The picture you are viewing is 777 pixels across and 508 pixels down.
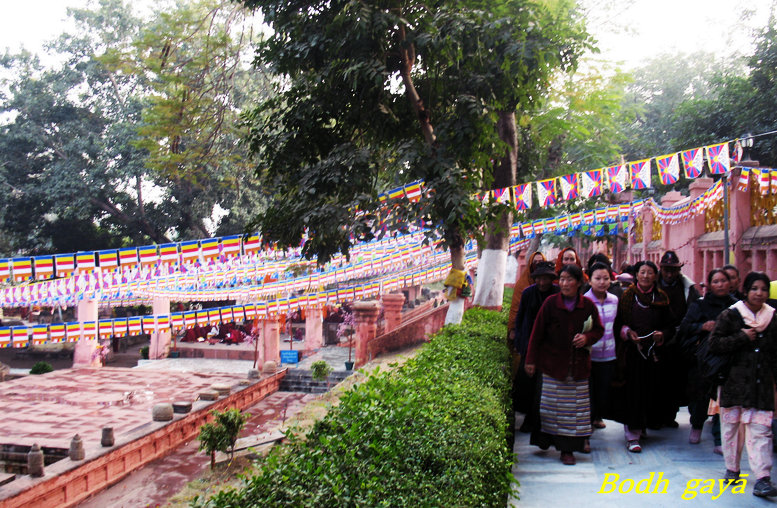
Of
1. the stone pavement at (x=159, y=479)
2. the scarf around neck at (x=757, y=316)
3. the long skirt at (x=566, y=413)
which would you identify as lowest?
the stone pavement at (x=159, y=479)

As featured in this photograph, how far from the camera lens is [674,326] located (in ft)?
17.2

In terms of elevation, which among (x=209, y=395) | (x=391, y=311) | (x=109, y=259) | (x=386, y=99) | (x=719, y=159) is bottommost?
(x=209, y=395)

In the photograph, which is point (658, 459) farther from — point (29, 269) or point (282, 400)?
point (282, 400)

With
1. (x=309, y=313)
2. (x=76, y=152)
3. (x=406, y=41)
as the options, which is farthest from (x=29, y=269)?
(x=76, y=152)

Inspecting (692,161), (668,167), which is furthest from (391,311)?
(692,161)

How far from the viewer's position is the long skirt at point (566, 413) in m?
4.64

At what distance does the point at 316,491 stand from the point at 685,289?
4.54 m

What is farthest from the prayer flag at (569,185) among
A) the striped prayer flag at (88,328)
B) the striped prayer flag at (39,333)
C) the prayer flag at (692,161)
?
the striped prayer flag at (39,333)

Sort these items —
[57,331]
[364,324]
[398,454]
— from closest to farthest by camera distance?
[398,454], [57,331], [364,324]

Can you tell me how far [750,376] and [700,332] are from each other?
0.72m

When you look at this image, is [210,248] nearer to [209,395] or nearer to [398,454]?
[209,395]

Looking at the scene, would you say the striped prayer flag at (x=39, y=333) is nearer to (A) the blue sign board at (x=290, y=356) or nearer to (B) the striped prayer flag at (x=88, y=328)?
(B) the striped prayer flag at (x=88, y=328)

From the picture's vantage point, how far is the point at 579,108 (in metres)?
12.7

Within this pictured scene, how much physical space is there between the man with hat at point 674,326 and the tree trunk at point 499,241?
175 inches
